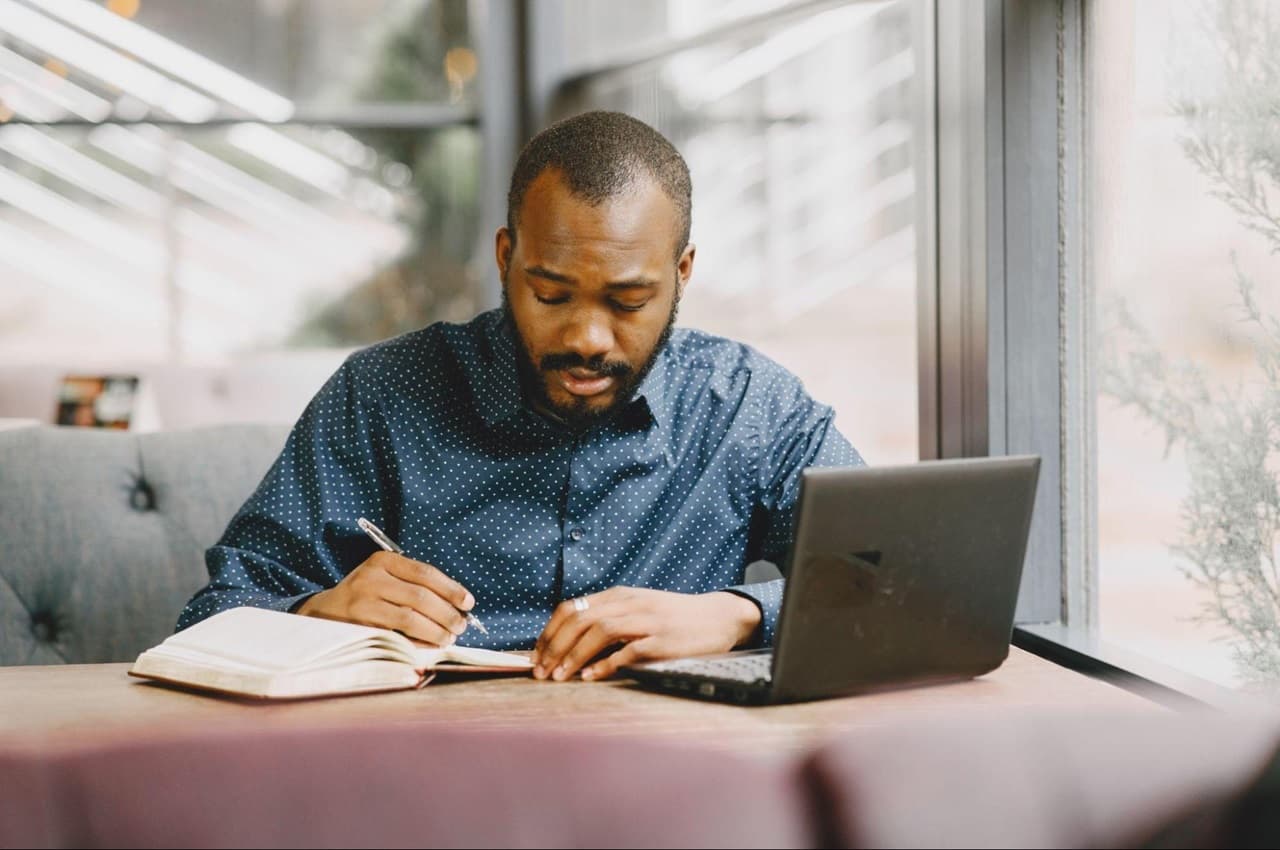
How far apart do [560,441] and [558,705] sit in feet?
1.82

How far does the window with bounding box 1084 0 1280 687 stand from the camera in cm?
132

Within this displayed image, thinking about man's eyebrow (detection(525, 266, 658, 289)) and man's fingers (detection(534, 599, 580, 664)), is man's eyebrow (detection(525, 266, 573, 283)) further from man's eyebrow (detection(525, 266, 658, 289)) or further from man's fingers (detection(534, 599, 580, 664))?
man's fingers (detection(534, 599, 580, 664))

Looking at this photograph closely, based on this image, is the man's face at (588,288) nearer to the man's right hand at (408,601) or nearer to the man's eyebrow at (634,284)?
the man's eyebrow at (634,284)

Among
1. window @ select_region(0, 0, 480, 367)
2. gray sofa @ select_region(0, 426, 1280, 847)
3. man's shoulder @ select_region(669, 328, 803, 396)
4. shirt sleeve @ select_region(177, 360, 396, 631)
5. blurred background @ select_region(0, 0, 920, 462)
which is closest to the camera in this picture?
gray sofa @ select_region(0, 426, 1280, 847)

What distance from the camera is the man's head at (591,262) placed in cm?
146

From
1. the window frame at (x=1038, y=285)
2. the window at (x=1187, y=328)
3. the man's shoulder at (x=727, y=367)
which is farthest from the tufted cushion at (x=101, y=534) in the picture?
the window at (x=1187, y=328)

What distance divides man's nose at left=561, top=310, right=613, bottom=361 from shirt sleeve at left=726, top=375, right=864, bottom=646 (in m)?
A: 0.29

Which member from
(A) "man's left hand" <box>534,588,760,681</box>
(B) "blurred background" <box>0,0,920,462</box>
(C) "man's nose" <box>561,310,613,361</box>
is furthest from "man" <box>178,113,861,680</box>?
(B) "blurred background" <box>0,0,920,462</box>

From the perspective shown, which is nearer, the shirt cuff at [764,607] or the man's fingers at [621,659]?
the man's fingers at [621,659]

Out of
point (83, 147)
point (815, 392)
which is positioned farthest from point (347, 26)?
point (815, 392)

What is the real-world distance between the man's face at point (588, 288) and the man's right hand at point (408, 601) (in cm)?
35

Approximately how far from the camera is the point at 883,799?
1.24 ft

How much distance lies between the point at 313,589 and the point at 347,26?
92.4 inches

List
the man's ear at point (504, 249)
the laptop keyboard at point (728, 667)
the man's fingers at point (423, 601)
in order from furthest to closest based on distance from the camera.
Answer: the man's ear at point (504, 249) → the man's fingers at point (423, 601) → the laptop keyboard at point (728, 667)
